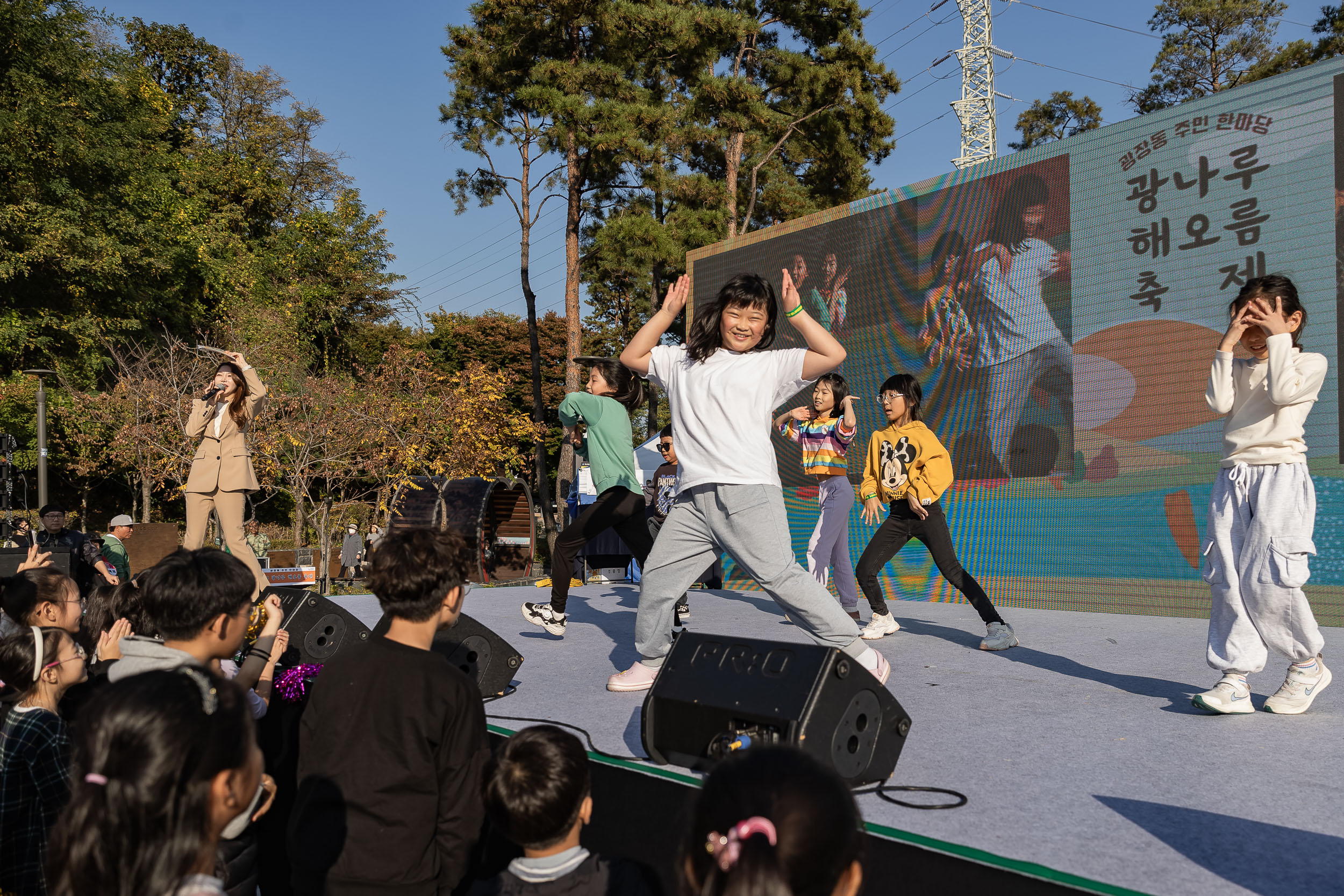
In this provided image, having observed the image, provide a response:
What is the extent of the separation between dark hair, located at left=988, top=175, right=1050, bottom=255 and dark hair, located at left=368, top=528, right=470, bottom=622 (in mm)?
8102

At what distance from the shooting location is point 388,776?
6.64 ft

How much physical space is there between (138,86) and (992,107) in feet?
93.0

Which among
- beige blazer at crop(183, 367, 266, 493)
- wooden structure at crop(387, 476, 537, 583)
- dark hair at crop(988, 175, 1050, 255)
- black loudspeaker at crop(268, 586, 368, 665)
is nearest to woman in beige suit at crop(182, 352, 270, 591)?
beige blazer at crop(183, 367, 266, 493)

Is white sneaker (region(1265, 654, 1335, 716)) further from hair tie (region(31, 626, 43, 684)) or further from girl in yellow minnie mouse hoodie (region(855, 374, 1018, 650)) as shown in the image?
hair tie (region(31, 626, 43, 684))

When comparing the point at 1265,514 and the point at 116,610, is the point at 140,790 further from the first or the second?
the point at 1265,514

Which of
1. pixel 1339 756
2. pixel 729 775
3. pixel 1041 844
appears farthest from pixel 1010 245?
pixel 729 775

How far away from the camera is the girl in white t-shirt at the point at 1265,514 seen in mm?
3459

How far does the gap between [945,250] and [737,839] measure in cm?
929

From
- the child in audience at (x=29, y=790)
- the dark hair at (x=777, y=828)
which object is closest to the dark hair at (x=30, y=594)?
the child in audience at (x=29, y=790)

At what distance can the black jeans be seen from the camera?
525 cm

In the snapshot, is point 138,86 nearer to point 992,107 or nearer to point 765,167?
point 765,167

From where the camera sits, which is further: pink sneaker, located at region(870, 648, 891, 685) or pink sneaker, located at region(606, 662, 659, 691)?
pink sneaker, located at region(606, 662, 659, 691)

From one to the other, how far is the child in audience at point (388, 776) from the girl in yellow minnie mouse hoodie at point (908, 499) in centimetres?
368

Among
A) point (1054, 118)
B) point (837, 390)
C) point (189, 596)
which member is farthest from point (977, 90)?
point (189, 596)
